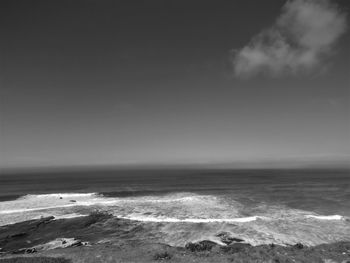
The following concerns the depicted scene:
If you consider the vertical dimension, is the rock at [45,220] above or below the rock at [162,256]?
below

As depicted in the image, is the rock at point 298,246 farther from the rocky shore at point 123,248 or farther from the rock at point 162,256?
the rock at point 162,256

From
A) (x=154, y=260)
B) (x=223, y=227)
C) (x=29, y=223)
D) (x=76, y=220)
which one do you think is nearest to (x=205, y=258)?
(x=154, y=260)

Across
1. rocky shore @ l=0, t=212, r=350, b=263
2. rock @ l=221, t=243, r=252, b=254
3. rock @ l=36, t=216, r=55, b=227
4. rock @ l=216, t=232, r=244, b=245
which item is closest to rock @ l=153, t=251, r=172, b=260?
rocky shore @ l=0, t=212, r=350, b=263

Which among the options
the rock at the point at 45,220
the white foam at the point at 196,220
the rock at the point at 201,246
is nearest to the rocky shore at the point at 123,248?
the rock at the point at 201,246

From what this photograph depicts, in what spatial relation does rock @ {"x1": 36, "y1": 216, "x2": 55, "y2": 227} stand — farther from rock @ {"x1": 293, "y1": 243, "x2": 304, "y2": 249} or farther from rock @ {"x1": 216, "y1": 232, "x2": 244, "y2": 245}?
rock @ {"x1": 293, "y1": 243, "x2": 304, "y2": 249}

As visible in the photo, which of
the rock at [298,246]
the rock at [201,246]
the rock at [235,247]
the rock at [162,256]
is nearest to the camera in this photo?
the rock at [162,256]

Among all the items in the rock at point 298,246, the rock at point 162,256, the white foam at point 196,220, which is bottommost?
the white foam at point 196,220

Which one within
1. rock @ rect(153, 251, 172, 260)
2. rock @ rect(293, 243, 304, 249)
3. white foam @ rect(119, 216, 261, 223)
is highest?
rock @ rect(153, 251, 172, 260)

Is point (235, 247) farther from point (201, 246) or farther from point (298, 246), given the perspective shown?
point (298, 246)
